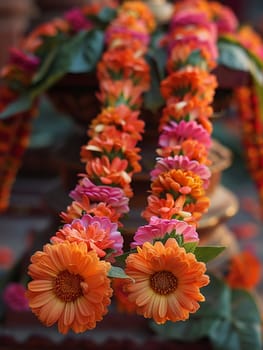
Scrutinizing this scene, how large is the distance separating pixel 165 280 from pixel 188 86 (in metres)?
0.41

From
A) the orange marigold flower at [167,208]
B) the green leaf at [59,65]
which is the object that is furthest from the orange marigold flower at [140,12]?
the orange marigold flower at [167,208]

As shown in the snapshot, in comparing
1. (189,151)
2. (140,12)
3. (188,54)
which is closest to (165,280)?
(189,151)

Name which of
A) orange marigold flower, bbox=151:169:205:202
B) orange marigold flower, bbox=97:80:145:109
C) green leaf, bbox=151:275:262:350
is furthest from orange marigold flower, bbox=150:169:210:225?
green leaf, bbox=151:275:262:350

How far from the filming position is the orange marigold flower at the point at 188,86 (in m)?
1.03

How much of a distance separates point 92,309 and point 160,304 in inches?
2.6

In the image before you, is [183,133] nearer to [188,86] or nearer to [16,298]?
[188,86]

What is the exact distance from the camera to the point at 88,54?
48.7 inches

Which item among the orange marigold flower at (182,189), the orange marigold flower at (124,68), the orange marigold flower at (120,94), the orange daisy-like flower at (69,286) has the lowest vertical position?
the orange daisy-like flower at (69,286)

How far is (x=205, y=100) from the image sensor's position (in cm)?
102

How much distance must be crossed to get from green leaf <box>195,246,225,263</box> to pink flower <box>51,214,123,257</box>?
0.08m

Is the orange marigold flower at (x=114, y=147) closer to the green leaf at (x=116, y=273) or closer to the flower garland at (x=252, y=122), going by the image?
the green leaf at (x=116, y=273)

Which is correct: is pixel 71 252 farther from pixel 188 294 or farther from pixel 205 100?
pixel 205 100

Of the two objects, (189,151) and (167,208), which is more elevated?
(189,151)

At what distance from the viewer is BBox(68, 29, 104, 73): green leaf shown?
1.22m
